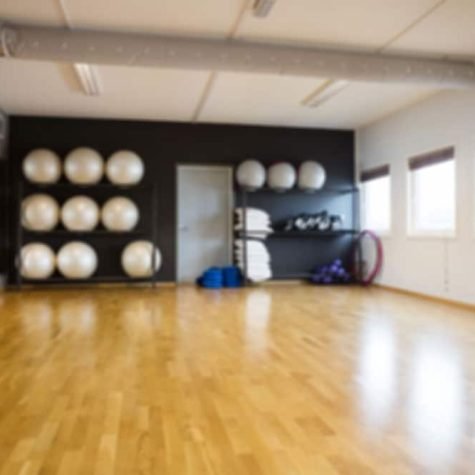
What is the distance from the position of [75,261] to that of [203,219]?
229 centimetres

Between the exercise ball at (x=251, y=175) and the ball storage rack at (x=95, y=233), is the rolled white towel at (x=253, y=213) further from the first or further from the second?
the ball storage rack at (x=95, y=233)

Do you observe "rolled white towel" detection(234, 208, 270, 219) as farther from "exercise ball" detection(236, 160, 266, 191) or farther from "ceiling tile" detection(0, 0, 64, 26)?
"ceiling tile" detection(0, 0, 64, 26)

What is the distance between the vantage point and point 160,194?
8.37 m

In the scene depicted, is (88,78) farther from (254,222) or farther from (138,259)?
(254,222)

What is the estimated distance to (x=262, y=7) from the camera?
13.2 feet

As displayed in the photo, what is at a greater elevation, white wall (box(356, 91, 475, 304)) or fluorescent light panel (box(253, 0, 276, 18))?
fluorescent light panel (box(253, 0, 276, 18))

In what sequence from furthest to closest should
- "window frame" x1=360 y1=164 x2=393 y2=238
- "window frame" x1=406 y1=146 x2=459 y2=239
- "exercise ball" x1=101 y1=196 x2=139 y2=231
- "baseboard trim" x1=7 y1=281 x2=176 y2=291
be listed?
"window frame" x1=360 y1=164 x2=393 y2=238, "baseboard trim" x1=7 y1=281 x2=176 y2=291, "exercise ball" x1=101 y1=196 x2=139 y2=231, "window frame" x1=406 y1=146 x2=459 y2=239

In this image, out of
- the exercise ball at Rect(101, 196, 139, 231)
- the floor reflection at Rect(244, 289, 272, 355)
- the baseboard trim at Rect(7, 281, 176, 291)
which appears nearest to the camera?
the floor reflection at Rect(244, 289, 272, 355)

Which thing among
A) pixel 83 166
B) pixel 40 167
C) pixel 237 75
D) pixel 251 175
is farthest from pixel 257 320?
pixel 40 167

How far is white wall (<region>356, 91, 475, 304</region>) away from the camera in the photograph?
6.02 meters

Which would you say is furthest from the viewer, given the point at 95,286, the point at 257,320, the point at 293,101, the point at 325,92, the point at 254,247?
the point at 254,247

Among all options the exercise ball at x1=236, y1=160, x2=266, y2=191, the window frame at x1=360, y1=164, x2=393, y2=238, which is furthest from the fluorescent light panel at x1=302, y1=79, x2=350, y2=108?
the window frame at x1=360, y1=164, x2=393, y2=238

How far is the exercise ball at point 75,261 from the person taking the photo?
7.34 meters

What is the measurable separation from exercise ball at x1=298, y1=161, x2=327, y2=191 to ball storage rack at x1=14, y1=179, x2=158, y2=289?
94.5 inches
